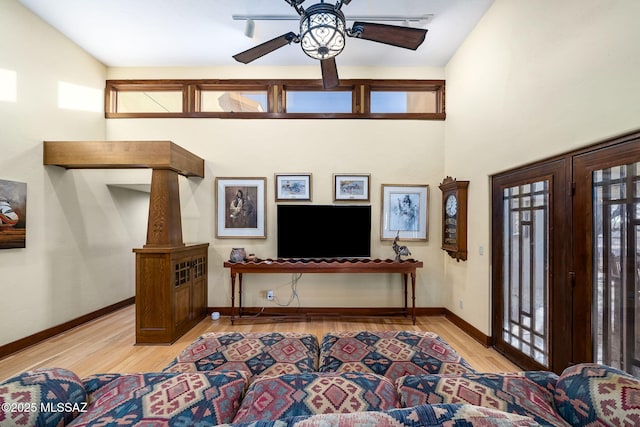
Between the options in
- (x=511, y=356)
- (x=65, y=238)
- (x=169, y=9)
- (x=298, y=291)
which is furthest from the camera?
(x=298, y=291)

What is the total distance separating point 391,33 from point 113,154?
3.36 meters

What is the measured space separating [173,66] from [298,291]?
4.02m

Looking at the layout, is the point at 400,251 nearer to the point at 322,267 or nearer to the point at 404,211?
the point at 404,211

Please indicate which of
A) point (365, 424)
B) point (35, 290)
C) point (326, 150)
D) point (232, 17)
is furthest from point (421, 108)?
point (35, 290)

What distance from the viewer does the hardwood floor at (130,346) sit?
282 cm

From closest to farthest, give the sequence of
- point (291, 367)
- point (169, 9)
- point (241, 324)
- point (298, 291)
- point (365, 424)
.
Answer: point (365, 424), point (291, 367), point (169, 9), point (241, 324), point (298, 291)

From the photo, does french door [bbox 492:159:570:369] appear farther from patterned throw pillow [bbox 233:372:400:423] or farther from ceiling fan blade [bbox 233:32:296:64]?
ceiling fan blade [bbox 233:32:296:64]

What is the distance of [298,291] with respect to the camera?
14.2 feet

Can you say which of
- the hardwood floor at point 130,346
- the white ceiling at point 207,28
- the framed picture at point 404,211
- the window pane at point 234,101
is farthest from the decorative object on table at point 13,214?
the framed picture at point 404,211

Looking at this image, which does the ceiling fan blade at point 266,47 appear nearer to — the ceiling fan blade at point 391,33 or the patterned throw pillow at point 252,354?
the ceiling fan blade at point 391,33

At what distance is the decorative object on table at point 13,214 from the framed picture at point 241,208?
2.12 m

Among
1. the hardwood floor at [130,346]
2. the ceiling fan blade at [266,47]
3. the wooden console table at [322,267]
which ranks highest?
the ceiling fan blade at [266,47]

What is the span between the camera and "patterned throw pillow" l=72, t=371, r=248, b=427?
94 centimetres

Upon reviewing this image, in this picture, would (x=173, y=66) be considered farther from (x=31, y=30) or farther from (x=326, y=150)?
(x=326, y=150)
